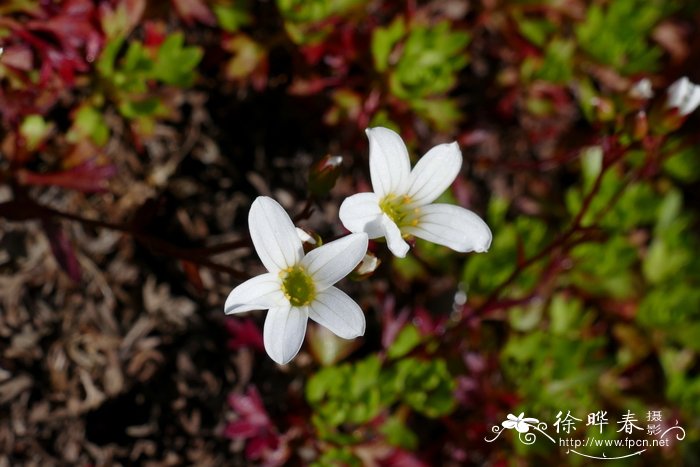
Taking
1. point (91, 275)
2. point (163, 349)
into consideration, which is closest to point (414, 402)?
point (163, 349)

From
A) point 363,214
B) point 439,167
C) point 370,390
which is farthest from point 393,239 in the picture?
point 370,390

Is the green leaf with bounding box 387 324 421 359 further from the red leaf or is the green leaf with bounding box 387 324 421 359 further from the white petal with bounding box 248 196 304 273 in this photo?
the red leaf

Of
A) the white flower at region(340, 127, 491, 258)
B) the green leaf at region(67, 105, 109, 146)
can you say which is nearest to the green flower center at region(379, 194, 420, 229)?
the white flower at region(340, 127, 491, 258)

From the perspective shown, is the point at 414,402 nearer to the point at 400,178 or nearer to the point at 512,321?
the point at 512,321

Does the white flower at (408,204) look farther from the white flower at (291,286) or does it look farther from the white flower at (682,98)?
the white flower at (682,98)

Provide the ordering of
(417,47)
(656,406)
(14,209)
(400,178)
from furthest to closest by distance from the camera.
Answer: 1. (656,406)
2. (417,47)
3. (14,209)
4. (400,178)

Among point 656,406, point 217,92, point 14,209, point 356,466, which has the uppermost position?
point 656,406

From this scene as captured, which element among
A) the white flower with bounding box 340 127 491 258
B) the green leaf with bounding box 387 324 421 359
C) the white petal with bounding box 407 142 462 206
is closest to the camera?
the white flower with bounding box 340 127 491 258

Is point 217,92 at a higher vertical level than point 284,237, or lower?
higher
